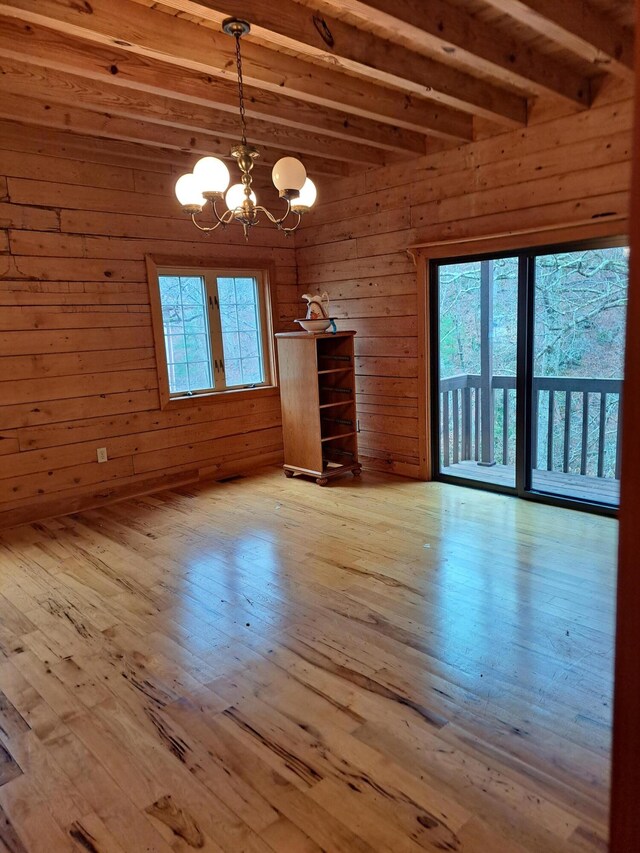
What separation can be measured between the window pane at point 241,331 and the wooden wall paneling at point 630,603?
4.77 meters

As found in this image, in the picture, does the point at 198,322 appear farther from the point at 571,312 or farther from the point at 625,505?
the point at 625,505

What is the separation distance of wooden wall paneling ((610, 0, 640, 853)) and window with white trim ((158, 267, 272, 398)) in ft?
14.7

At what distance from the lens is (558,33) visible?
2.58m

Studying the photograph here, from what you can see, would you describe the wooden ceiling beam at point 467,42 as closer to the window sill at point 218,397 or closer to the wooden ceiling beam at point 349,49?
the wooden ceiling beam at point 349,49

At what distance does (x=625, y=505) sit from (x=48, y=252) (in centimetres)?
433

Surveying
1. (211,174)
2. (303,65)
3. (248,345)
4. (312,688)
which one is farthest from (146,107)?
(312,688)

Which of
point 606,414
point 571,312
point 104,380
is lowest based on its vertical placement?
point 606,414

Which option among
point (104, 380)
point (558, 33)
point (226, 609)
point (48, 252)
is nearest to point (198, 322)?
point (104, 380)

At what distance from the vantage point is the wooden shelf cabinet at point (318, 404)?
15.6ft

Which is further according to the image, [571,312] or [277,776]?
[571,312]

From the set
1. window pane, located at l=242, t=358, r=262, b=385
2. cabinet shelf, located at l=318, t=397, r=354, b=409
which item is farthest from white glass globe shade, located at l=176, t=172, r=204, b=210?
window pane, located at l=242, t=358, r=262, b=385

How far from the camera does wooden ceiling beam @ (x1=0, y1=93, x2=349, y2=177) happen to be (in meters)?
3.36

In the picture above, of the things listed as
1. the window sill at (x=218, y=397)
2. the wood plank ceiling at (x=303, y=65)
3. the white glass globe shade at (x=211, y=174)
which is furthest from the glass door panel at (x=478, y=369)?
the white glass globe shade at (x=211, y=174)

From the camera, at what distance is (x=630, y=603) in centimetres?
64
